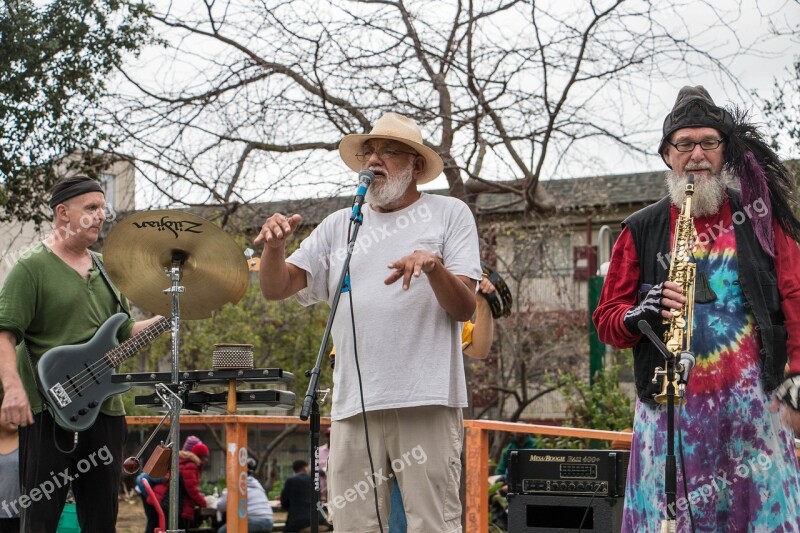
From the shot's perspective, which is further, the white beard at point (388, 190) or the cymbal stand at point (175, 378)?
→ the cymbal stand at point (175, 378)

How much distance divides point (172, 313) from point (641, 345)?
2325 millimetres

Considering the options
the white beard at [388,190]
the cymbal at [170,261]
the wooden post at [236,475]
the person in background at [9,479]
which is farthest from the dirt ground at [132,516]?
the white beard at [388,190]

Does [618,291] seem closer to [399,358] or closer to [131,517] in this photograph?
[399,358]

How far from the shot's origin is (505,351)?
1794 centimetres

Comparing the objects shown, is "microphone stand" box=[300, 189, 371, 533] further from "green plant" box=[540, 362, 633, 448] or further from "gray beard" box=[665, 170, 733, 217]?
"green plant" box=[540, 362, 633, 448]

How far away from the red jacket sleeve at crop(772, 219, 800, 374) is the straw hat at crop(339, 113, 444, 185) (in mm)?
1490

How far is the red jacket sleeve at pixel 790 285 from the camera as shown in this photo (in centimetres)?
371

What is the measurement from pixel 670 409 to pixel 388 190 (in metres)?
1.58

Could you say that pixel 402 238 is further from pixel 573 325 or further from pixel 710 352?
pixel 573 325

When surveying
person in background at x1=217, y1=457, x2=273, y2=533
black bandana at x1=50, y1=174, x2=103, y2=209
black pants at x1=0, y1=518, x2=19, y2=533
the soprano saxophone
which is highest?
black bandana at x1=50, y1=174, x2=103, y2=209

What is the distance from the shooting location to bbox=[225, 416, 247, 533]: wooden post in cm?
613

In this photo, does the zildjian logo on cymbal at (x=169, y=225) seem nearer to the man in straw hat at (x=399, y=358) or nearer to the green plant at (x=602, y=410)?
the man in straw hat at (x=399, y=358)

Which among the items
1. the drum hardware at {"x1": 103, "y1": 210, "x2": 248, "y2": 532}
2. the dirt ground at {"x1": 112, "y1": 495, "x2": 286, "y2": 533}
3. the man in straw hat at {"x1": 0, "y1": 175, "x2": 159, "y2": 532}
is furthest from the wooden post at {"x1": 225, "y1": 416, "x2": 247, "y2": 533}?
the dirt ground at {"x1": 112, "y1": 495, "x2": 286, "y2": 533}

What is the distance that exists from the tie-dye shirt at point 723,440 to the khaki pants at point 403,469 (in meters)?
0.71
